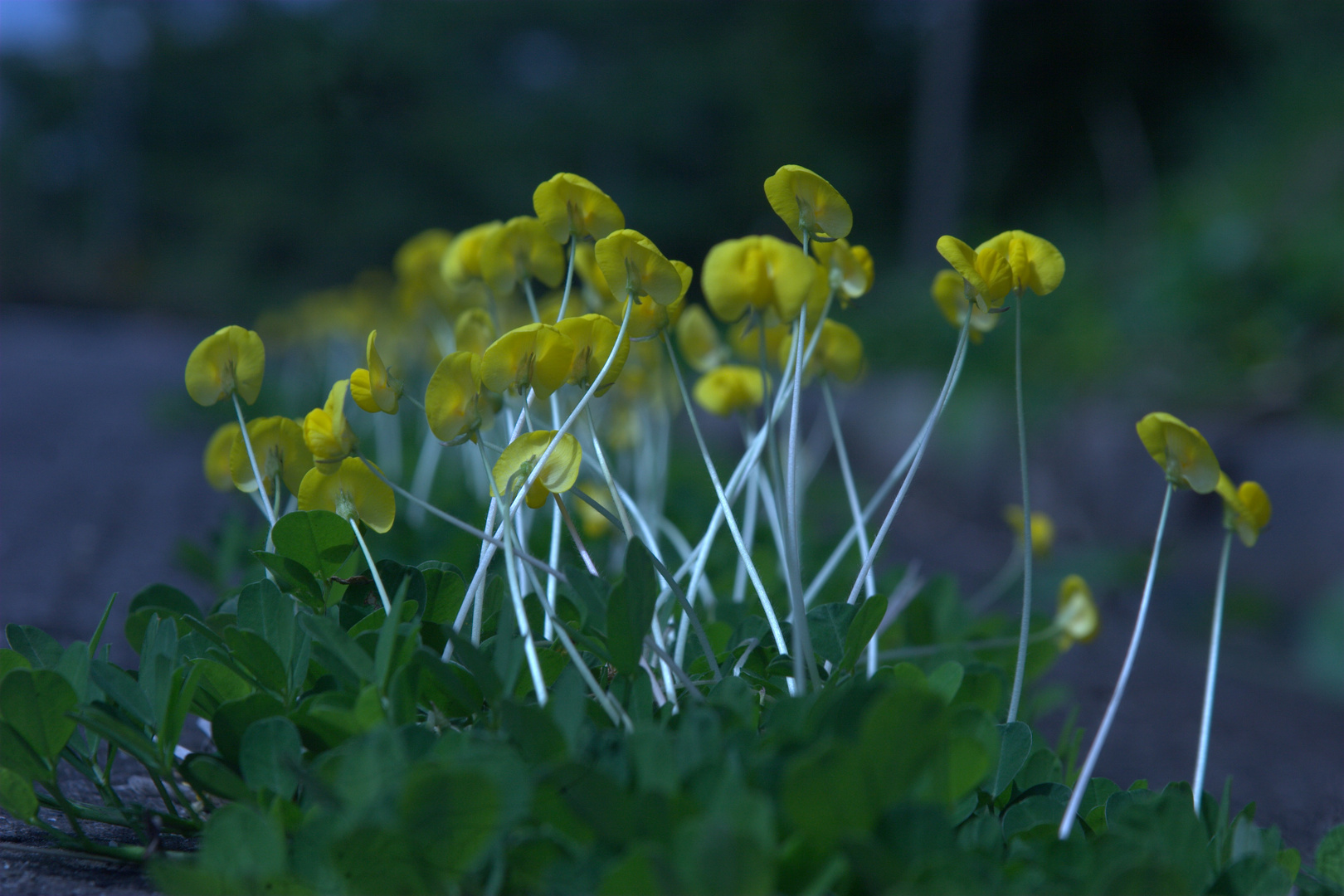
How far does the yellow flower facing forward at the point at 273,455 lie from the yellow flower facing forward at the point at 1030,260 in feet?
2.28

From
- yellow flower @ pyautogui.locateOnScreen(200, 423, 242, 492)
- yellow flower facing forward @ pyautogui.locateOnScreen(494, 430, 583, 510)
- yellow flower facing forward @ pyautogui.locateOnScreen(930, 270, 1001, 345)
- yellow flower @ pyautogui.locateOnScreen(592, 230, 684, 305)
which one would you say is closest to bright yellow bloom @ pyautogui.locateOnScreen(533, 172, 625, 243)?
yellow flower @ pyautogui.locateOnScreen(592, 230, 684, 305)

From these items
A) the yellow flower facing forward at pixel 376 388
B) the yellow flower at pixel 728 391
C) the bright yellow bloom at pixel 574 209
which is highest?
the bright yellow bloom at pixel 574 209

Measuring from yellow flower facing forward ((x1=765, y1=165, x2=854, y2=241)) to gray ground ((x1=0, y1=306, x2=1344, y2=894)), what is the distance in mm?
796

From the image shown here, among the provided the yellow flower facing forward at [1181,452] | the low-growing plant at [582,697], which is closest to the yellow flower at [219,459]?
the low-growing plant at [582,697]

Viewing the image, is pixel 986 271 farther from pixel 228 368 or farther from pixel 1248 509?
pixel 228 368

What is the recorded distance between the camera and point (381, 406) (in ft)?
2.95

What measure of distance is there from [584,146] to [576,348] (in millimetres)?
17618

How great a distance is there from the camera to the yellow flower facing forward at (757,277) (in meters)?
0.81

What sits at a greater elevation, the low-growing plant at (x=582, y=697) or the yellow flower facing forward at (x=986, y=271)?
the yellow flower facing forward at (x=986, y=271)

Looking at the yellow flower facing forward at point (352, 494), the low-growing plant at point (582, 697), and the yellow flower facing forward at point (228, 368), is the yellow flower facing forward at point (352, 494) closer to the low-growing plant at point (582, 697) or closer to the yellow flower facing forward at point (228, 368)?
the low-growing plant at point (582, 697)

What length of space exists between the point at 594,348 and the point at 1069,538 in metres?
3.47

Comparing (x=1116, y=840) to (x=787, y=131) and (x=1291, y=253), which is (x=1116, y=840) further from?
(x=787, y=131)

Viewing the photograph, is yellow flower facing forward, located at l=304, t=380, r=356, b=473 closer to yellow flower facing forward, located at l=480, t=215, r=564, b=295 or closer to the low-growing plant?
the low-growing plant

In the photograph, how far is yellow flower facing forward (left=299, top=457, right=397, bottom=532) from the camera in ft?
3.10
